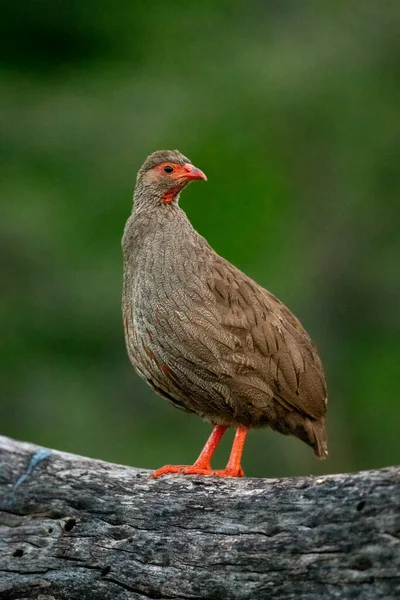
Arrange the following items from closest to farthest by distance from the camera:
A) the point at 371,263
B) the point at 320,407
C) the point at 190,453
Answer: the point at 320,407 → the point at 190,453 → the point at 371,263

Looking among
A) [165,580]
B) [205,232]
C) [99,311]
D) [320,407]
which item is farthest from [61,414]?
[165,580]

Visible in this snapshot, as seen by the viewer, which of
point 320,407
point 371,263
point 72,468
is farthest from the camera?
point 371,263

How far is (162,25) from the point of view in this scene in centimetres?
1816

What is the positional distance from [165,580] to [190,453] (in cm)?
809

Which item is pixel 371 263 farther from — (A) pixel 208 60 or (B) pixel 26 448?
(B) pixel 26 448

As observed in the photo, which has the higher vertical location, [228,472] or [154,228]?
[154,228]

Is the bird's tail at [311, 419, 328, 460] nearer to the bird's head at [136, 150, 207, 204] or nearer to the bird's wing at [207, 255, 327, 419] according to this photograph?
the bird's wing at [207, 255, 327, 419]

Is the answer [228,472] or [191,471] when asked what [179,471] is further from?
[228,472]

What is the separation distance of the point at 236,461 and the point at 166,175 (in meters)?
1.59

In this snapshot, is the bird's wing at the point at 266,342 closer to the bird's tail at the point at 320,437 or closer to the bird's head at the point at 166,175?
the bird's tail at the point at 320,437

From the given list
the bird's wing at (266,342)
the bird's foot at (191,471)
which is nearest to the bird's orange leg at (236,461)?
the bird's foot at (191,471)

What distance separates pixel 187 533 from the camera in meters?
6.14

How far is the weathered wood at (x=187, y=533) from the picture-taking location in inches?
215

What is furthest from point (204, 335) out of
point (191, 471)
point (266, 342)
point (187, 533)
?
point (187, 533)
